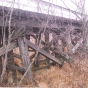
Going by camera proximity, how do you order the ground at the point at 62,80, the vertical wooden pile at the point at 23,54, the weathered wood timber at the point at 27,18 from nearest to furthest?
the weathered wood timber at the point at 27,18 < the vertical wooden pile at the point at 23,54 < the ground at the point at 62,80

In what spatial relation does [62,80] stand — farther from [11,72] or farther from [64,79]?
[11,72]

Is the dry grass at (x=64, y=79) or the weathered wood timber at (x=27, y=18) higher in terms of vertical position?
the weathered wood timber at (x=27, y=18)

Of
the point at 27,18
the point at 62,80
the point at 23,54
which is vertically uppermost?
the point at 27,18

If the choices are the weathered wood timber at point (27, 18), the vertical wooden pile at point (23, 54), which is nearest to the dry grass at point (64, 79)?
the vertical wooden pile at point (23, 54)

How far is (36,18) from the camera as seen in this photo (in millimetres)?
4121

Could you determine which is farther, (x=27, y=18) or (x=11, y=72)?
(x=11, y=72)

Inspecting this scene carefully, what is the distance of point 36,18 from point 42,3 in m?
0.56

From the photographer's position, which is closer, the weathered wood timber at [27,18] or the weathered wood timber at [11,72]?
the weathered wood timber at [27,18]

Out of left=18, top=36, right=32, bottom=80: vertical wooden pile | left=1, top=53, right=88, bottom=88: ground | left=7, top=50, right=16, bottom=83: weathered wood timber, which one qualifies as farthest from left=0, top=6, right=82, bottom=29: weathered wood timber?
left=1, top=53, right=88, bottom=88: ground

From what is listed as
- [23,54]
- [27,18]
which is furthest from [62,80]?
[27,18]

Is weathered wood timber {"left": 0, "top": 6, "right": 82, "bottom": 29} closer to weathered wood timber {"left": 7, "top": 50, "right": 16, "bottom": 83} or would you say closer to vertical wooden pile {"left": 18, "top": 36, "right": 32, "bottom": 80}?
vertical wooden pile {"left": 18, "top": 36, "right": 32, "bottom": 80}

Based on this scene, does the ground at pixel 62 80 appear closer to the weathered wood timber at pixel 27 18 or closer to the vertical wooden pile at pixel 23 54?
the vertical wooden pile at pixel 23 54

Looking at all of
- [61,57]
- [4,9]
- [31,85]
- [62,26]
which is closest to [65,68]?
[61,57]

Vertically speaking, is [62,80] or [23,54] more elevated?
[23,54]
